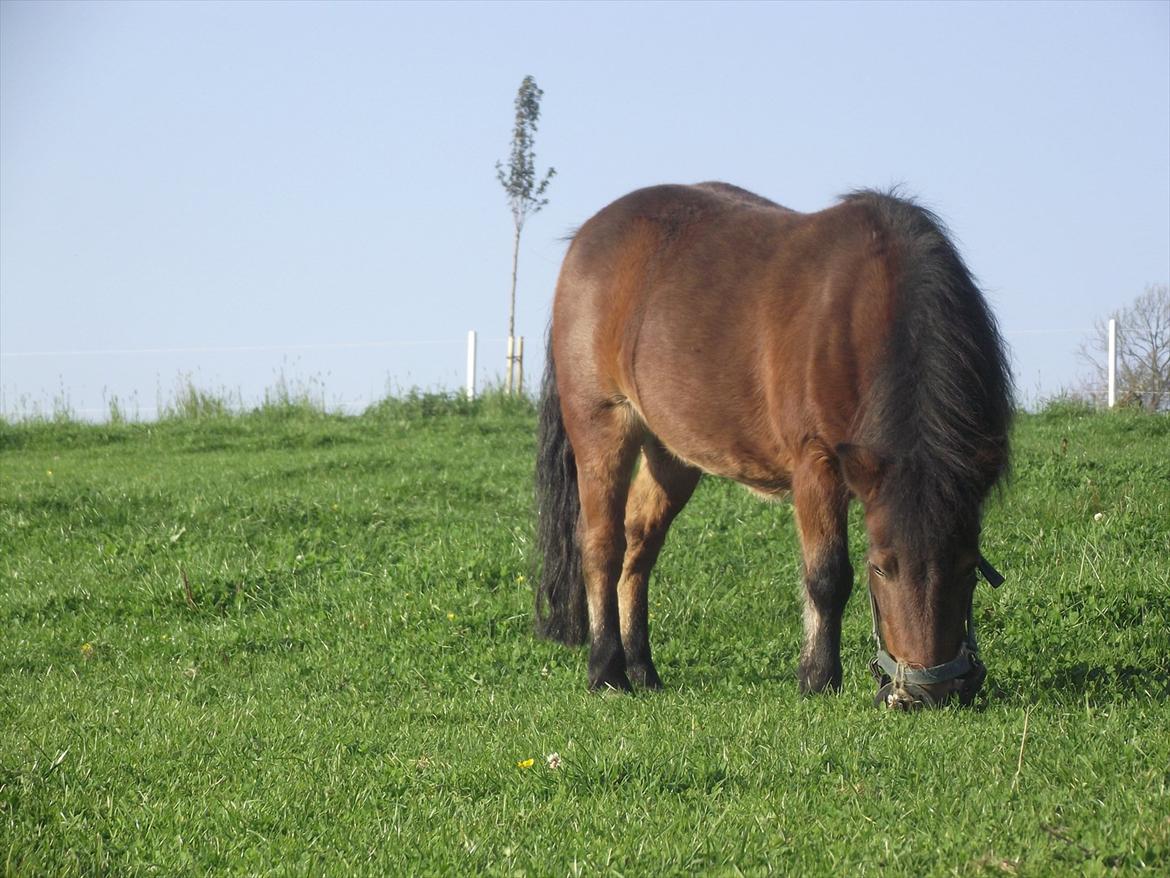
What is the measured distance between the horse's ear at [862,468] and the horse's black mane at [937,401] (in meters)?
0.04

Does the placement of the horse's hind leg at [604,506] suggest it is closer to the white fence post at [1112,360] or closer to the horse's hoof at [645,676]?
the horse's hoof at [645,676]

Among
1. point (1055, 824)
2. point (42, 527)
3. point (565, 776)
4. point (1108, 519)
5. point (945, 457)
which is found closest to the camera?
point (1055, 824)

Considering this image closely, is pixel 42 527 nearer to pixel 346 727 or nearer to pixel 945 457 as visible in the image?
pixel 346 727

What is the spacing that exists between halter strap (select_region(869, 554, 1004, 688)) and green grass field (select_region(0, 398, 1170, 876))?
→ 0.59 ft

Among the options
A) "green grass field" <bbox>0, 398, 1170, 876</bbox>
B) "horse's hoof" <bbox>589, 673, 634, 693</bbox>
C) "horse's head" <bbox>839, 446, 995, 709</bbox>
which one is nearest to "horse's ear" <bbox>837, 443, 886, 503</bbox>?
"horse's head" <bbox>839, 446, 995, 709</bbox>

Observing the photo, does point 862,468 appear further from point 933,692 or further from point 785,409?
point 933,692

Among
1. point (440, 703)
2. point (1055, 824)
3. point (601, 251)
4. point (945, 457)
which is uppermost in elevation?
point (601, 251)

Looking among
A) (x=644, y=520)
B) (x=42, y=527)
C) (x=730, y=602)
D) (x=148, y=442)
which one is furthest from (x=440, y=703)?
(x=148, y=442)

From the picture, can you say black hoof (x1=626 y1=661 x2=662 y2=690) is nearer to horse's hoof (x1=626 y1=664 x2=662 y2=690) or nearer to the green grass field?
horse's hoof (x1=626 y1=664 x2=662 y2=690)

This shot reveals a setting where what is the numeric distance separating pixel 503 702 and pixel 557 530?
1442 mm

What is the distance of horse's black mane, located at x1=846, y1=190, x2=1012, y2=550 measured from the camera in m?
4.97

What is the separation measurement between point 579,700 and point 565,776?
5.89 ft

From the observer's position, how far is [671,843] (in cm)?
368

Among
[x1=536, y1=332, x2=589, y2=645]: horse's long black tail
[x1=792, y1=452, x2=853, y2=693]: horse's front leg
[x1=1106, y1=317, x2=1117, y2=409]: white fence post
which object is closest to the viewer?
[x1=792, y1=452, x2=853, y2=693]: horse's front leg
